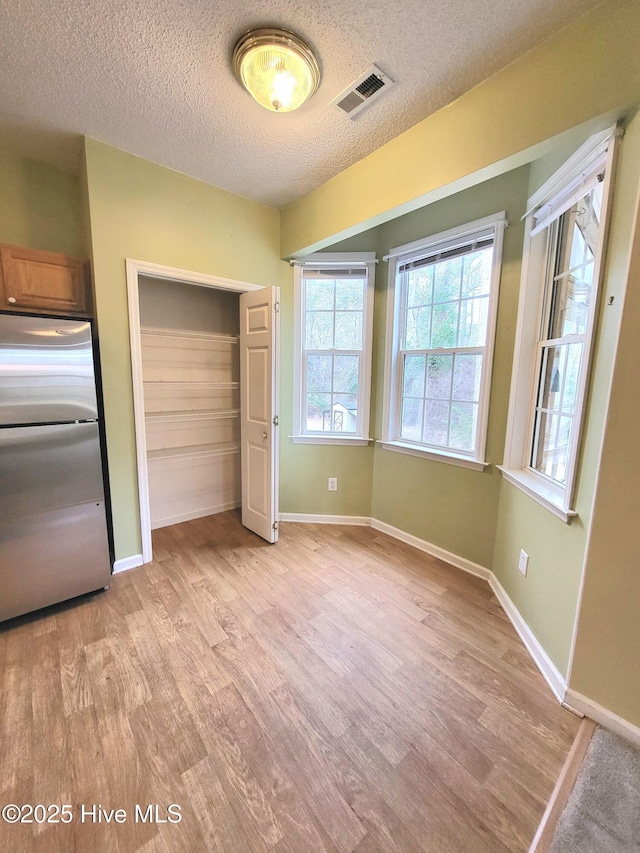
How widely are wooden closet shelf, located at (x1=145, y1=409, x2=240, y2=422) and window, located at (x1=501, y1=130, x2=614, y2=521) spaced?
2.46 m

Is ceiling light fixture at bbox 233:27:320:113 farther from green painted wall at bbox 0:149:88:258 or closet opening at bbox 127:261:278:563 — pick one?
green painted wall at bbox 0:149:88:258

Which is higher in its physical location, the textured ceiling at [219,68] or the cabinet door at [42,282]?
the textured ceiling at [219,68]

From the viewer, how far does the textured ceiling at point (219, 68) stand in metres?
1.26

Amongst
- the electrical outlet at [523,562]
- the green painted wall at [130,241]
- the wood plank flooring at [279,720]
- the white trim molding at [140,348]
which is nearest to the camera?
the wood plank flooring at [279,720]

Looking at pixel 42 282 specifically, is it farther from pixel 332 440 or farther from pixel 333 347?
pixel 332 440

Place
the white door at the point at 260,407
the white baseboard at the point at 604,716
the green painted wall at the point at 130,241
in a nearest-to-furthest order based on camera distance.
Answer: the white baseboard at the point at 604,716, the green painted wall at the point at 130,241, the white door at the point at 260,407

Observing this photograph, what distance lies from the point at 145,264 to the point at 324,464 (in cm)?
209

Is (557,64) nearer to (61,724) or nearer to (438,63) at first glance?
(438,63)

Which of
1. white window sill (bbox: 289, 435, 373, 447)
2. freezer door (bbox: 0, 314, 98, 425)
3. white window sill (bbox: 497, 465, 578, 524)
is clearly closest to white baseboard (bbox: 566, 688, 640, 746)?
white window sill (bbox: 497, 465, 578, 524)

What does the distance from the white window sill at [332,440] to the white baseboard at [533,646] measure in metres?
1.42

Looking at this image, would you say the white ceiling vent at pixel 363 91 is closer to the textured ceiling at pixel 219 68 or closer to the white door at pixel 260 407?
the textured ceiling at pixel 219 68

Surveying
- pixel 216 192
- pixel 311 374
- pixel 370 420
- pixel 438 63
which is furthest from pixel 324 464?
pixel 438 63

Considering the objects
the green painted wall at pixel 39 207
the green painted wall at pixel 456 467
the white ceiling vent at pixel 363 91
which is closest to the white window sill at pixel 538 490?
the green painted wall at pixel 456 467

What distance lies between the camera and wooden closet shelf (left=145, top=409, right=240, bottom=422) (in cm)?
298
